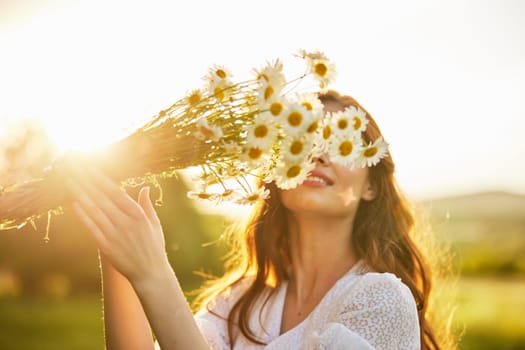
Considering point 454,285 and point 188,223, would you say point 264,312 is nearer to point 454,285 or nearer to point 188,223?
point 454,285

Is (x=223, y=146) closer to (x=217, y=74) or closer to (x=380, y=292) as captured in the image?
(x=217, y=74)

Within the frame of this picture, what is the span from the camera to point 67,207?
1.40 metres

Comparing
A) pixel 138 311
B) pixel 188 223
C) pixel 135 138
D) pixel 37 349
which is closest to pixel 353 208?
pixel 138 311

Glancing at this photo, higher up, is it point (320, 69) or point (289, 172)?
point (320, 69)

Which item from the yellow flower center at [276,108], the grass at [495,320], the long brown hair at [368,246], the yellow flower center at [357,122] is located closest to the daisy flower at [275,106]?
the yellow flower center at [276,108]

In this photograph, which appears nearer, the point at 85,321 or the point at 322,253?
the point at 322,253

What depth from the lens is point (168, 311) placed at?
139 cm

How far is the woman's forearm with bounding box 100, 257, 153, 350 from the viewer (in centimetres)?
174

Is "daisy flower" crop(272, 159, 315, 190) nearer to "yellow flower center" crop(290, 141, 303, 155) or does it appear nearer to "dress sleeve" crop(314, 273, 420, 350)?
"yellow flower center" crop(290, 141, 303, 155)

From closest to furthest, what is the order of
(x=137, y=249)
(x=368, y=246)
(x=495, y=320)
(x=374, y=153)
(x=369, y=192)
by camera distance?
(x=137, y=249) < (x=374, y=153) < (x=368, y=246) < (x=369, y=192) < (x=495, y=320)

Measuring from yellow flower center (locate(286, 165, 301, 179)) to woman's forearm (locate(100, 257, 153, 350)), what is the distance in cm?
64

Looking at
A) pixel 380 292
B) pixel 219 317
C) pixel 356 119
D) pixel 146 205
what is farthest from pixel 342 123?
pixel 219 317

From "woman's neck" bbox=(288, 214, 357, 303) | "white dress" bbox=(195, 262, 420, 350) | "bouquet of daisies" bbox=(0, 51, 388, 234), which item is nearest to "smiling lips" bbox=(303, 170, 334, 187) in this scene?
"woman's neck" bbox=(288, 214, 357, 303)

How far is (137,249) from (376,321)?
2.39ft
